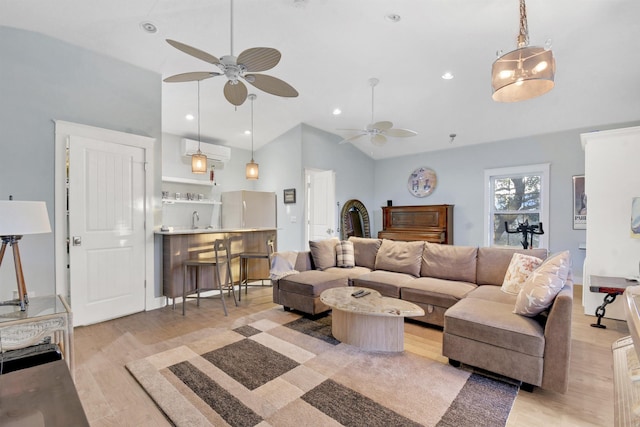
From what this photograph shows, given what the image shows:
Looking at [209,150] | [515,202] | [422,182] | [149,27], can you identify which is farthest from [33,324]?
[515,202]

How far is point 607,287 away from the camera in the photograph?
304 cm

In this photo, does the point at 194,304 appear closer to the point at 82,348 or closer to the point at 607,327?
the point at 82,348

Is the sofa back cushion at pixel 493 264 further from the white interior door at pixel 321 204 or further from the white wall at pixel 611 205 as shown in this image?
the white interior door at pixel 321 204

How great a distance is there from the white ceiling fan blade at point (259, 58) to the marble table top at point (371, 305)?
6.85 feet

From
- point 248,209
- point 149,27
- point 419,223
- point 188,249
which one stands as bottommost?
point 188,249

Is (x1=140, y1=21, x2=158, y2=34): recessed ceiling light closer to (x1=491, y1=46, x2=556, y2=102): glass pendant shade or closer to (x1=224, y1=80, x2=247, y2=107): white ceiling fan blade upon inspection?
(x1=224, y1=80, x2=247, y2=107): white ceiling fan blade

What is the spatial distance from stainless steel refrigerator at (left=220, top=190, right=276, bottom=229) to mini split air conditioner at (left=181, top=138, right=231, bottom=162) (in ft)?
2.51

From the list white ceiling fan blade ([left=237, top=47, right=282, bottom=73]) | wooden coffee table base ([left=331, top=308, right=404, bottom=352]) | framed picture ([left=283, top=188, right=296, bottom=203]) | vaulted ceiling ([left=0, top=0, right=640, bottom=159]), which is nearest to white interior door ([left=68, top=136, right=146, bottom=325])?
vaulted ceiling ([left=0, top=0, right=640, bottom=159])

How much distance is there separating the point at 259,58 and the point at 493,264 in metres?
3.26

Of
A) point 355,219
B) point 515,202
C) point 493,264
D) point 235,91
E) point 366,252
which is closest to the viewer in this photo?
point 235,91

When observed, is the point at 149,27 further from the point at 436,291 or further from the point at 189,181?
the point at 436,291

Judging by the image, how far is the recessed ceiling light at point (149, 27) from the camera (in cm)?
305

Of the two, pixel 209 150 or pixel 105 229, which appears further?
pixel 209 150

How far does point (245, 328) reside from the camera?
315cm
